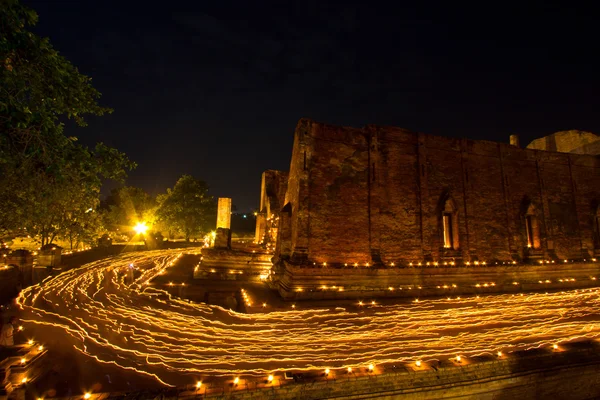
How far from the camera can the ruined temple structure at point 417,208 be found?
32.4ft

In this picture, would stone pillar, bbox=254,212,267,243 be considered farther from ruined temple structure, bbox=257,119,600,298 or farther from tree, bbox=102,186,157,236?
tree, bbox=102,186,157,236

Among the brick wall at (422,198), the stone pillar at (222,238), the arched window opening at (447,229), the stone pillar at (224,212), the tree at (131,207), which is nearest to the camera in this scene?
the brick wall at (422,198)

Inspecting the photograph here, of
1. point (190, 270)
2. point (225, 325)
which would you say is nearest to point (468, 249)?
point (225, 325)

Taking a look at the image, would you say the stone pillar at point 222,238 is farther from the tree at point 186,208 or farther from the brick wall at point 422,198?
the tree at point 186,208

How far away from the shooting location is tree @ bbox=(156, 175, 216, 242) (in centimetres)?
3341

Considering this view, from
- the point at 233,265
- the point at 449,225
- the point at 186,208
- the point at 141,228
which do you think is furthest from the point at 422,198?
the point at 141,228

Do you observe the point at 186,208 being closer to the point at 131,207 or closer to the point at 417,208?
the point at 131,207

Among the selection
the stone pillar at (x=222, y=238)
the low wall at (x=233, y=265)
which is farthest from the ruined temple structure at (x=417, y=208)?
the stone pillar at (x=222, y=238)

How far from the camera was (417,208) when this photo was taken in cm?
1112

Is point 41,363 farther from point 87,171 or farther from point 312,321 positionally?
point 312,321

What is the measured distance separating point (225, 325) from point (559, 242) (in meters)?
15.7

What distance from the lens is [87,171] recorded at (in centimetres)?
521

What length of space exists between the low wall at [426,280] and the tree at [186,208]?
90.8 ft

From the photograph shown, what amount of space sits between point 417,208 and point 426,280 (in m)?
2.76
